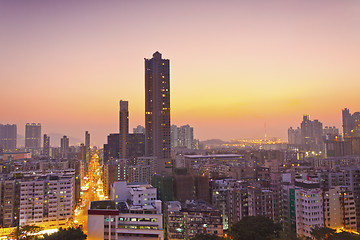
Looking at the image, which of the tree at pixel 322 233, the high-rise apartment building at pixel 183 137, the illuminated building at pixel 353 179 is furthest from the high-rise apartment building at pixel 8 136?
A: the tree at pixel 322 233

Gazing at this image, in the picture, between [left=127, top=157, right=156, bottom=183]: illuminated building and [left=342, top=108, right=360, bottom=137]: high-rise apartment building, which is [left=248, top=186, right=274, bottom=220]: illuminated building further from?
[left=342, top=108, right=360, bottom=137]: high-rise apartment building

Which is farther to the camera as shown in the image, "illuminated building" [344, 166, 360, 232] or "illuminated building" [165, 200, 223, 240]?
"illuminated building" [344, 166, 360, 232]

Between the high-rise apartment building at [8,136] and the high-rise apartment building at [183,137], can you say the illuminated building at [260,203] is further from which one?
the high-rise apartment building at [8,136]

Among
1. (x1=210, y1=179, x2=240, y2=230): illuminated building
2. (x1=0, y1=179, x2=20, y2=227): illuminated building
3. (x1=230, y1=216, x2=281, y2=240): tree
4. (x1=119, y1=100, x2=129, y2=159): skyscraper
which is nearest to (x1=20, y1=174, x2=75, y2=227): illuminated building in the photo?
(x1=0, y1=179, x2=20, y2=227): illuminated building

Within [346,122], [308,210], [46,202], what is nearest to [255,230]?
[308,210]

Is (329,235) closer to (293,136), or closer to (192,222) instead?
(192,222)
